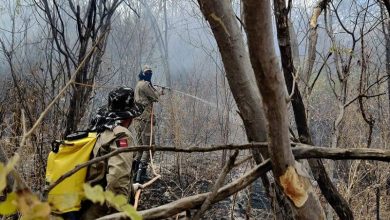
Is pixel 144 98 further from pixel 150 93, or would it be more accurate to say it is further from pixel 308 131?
pixel 308 131

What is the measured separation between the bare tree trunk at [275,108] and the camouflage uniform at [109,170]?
55.4 inches

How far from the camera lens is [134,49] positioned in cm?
1321

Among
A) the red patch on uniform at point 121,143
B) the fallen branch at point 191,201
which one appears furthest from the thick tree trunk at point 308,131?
the red patch on uniform at point 121,143

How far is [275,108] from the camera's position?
75cm

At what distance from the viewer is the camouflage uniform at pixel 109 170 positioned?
2.23 metres

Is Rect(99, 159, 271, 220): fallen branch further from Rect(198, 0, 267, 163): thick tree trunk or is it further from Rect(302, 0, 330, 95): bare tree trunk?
Rect(302, 0, 330, 95): bare tree trunk

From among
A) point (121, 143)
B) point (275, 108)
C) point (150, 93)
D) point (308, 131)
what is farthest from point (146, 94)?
point (275, 108)

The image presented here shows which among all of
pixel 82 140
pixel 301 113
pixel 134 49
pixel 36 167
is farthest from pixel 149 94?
pixel 134 49

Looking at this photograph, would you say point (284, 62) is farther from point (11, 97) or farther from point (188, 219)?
point (11, 97)

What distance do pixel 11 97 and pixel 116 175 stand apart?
3328mm

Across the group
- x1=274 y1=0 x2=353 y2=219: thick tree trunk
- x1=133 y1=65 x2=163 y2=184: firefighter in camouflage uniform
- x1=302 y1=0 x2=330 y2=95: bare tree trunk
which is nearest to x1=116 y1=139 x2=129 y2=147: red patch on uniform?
x1=274 y1=0 x2=353 y2=219: thick tree trunk

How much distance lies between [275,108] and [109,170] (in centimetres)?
165

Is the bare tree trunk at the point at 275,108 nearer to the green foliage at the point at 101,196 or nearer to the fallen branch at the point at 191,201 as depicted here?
the fallen branch at the point at 191,201

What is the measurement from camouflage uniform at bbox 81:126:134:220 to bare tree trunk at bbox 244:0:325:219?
1.41m
